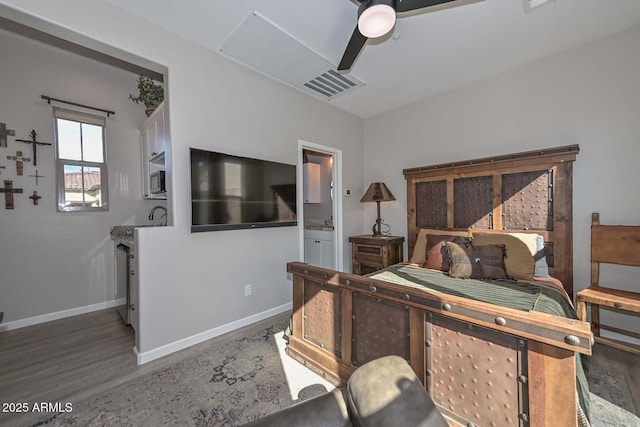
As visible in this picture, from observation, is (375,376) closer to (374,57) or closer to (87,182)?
(374,57)

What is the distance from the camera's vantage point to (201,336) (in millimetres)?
2424

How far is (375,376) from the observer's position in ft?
3.01

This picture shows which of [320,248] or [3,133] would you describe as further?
[320,248]

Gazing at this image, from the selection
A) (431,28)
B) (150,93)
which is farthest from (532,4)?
(150,93)

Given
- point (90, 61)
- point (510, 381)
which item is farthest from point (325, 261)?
point (90, 61)

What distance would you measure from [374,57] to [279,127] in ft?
4.23

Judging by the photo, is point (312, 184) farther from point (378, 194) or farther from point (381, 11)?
point (381, 11)

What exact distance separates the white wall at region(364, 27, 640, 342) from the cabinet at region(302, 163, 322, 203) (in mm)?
2251

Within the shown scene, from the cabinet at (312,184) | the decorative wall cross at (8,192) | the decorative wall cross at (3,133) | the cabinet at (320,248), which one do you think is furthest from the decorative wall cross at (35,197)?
the cabinet at (312,184)

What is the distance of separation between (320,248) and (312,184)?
1433 millimetres

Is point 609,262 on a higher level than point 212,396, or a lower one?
higher

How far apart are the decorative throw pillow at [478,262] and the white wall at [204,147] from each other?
183cm

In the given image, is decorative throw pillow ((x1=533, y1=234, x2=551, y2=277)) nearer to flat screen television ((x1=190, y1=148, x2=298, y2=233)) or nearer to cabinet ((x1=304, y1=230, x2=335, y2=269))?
cabinet ((x1=304, y1=230, x2=335, y2=269))

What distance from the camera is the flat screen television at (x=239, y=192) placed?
237 cm
